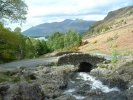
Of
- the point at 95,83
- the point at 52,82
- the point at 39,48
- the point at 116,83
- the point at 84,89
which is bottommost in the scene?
the point at 39,48

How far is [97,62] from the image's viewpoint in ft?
258

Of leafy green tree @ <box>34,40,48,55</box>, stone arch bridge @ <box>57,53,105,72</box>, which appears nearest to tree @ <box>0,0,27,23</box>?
stone arch bridge @ <box>57,53,105,72</box>

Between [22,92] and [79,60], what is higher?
[22,92]

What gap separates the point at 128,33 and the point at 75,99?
106 meters

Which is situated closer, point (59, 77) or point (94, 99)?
point (94, 99)

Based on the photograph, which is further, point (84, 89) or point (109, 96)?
point (84, 89)

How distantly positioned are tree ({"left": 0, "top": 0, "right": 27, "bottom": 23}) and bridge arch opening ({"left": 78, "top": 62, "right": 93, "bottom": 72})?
16.8 m

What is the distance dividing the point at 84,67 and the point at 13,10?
729 inches

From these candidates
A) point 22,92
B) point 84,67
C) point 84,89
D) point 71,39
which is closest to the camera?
point 22,92

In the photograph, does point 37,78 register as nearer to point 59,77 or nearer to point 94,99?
point 59,77

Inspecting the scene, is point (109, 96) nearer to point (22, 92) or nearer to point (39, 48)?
point (22, 92)

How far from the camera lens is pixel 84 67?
82000 millimetres

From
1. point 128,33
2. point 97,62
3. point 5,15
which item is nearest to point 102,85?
point 97,62

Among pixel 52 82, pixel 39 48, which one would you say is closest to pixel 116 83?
pixel 52 82
